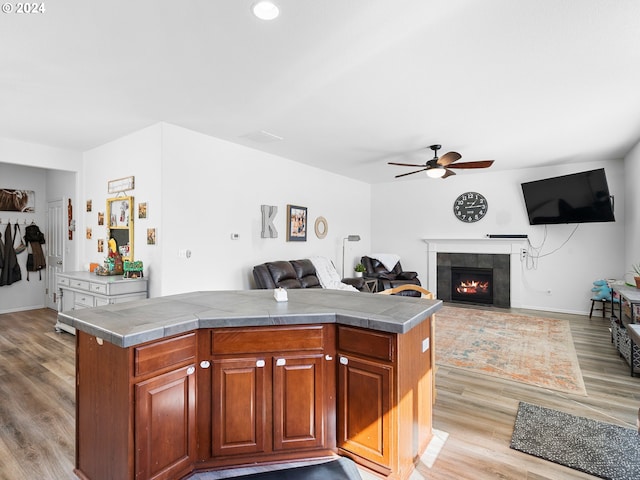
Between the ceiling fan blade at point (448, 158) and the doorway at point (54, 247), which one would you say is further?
the doorway at point (54, 247)

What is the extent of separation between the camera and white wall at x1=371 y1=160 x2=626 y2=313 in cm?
596

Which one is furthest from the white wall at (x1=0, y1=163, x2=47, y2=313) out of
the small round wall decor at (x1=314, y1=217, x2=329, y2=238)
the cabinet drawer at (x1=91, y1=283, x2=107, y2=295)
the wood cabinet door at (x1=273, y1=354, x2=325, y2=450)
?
the wood cabinet door at (x1=273, y1=354, x2=325, y2=450)

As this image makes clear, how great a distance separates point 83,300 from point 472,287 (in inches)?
267

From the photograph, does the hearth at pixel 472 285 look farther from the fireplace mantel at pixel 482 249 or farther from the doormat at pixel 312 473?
the doormat at pixel 312 473

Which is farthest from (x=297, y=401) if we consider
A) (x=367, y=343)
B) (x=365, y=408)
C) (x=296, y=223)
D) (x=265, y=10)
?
(x=296, y=223)

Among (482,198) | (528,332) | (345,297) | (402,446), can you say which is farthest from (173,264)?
(482,198)

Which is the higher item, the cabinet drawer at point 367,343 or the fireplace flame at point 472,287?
the cabinet drawer at point 367,343

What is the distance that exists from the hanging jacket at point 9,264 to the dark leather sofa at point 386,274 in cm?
649

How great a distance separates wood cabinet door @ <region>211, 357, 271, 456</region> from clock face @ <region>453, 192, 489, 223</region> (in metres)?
6.31

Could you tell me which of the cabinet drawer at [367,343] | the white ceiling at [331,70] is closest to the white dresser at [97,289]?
the white ceiling at [331,70]

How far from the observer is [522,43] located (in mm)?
2443

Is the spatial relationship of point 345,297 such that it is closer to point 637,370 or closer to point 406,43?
point 406,43

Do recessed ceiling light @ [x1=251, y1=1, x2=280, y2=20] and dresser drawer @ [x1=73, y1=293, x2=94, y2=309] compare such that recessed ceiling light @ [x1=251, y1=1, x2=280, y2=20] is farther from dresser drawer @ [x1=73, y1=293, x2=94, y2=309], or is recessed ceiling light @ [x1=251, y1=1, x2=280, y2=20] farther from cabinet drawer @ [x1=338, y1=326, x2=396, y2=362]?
dresser drawer @ [x1=73, y1=293, x2=94, y2=309]

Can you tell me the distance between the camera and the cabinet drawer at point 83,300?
429cm
